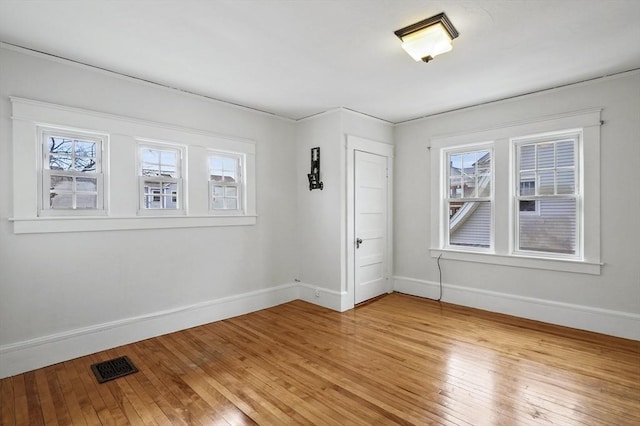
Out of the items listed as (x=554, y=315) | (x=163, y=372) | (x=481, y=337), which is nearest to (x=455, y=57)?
(x=481, y=337)

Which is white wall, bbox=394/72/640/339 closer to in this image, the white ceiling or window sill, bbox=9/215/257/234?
the white ceiling

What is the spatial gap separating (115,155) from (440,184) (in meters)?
4.23

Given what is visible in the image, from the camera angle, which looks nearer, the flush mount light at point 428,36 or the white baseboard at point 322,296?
the flush mount light at point 428,36

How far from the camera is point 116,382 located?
2.65 metres

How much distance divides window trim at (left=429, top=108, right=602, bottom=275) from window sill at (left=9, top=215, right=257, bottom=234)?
302 centimetres

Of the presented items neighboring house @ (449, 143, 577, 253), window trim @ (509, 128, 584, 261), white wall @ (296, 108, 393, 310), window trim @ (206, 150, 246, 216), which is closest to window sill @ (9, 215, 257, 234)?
window trim @ (206, 150, 246, 216)

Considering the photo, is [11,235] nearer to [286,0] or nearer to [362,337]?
[286,0]

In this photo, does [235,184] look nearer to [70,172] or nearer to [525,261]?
[70,172]

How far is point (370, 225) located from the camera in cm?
494

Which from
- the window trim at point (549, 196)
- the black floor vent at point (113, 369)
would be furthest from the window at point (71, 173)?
the window trim at point (549, 196)

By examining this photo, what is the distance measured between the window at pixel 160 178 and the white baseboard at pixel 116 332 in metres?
1.23

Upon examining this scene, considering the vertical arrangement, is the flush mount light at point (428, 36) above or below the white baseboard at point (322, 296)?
above

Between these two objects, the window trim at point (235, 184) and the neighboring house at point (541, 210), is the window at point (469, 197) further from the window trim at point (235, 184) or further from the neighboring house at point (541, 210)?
the window trim at point (235, 184)

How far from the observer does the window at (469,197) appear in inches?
177
